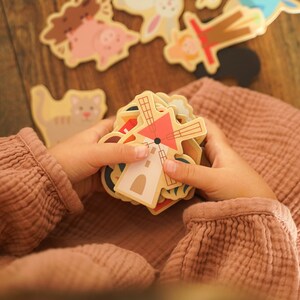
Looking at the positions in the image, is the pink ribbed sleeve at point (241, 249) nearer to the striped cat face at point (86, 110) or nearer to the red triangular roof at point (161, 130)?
the red triangular roof at point (161, 130)

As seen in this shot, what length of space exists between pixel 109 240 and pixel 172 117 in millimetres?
223

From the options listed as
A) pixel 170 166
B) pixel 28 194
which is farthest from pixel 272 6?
pixel 28 194

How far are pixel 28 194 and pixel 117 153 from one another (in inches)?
5.0

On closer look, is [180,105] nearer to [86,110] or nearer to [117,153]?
[117,153]

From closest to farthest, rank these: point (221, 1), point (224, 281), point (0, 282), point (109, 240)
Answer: point (0, 282) → point (224, 281) → point (109, 240) → point (221, 1)

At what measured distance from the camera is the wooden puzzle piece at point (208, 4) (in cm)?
90

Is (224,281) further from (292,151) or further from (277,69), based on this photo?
(277,69)

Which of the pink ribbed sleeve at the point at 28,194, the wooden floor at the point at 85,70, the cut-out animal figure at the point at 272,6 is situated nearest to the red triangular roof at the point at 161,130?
the pink ribbed sleeve at the point at 28,194

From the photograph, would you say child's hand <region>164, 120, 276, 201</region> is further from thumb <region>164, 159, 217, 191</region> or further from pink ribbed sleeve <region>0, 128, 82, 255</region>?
pink ribbed sleeve <region>0, 128, 82, 255</region>

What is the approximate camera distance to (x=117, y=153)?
642mm

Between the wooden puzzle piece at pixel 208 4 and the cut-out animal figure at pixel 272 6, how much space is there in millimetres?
44

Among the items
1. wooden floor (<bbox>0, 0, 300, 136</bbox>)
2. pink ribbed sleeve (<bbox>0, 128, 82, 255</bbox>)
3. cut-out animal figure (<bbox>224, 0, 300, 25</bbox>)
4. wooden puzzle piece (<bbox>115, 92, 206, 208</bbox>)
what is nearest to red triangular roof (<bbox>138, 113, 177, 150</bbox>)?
wooden puzzle piece (<bbox>115, 92, 206, 208</bbox>)

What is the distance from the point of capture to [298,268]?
61cm

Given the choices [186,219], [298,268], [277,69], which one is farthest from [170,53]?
[298,268]
